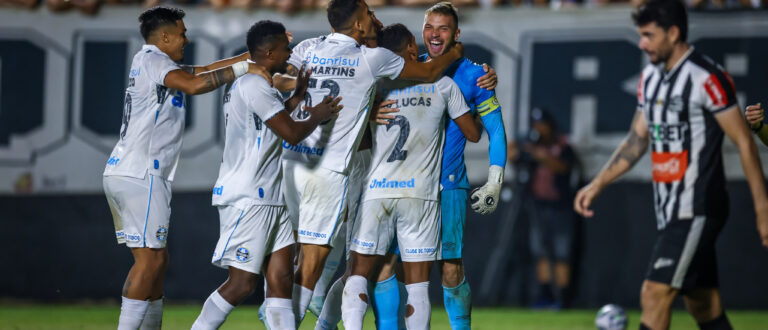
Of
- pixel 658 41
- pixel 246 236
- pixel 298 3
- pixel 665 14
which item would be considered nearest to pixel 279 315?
pixel 246 236

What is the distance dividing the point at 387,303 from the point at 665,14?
99.5 inches

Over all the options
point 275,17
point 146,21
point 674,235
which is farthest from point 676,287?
point 275,17

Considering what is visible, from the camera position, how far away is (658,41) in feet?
15.1

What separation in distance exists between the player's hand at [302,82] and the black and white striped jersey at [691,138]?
2148 millimetres

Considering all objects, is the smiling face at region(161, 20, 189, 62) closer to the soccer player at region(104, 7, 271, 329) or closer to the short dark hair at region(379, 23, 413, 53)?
the soccer player at region(104, 7, 271, 329)

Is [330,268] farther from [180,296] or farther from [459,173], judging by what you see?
[180,296]

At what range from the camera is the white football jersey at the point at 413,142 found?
18.8 feet

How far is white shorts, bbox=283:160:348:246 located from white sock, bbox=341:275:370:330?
309mm

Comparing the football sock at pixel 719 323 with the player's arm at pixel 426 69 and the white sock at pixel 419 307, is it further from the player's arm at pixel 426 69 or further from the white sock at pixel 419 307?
the player's arm at pixel 426 69

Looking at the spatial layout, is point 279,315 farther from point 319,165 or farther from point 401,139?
point 401,139

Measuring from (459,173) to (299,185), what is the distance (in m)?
1.13

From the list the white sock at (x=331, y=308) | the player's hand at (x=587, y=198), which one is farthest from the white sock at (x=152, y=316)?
the player's hand at (x=587, y=198)

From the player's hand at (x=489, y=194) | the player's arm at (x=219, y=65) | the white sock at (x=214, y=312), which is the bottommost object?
the white sock at (x=214, y=312)

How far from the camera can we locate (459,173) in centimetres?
604
